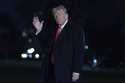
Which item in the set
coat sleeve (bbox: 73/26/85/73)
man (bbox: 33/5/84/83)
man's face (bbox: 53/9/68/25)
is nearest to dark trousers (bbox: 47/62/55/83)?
man (bbox: 33/5/84/83)

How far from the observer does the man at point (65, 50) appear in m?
5.96

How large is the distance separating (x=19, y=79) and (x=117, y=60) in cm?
311

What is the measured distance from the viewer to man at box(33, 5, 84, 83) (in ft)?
19.6

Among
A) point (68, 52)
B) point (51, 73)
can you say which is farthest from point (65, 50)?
point (51, 73)

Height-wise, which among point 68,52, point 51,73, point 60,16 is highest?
point 60,16

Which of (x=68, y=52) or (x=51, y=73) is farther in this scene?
(x=51, y=73)

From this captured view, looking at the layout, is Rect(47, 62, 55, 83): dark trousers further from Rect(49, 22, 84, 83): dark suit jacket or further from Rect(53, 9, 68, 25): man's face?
Rect(53, 9, 68, 25): man's face

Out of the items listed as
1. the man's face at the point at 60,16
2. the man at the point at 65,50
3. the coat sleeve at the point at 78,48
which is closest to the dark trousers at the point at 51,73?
the man at the point at 65,50

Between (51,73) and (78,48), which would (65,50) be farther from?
(51,73)

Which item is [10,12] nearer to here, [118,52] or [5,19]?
[5,19]

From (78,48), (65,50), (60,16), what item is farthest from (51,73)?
(60,16)

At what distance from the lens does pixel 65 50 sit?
604 centimetres

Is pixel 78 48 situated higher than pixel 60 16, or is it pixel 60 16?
pixel 60 16

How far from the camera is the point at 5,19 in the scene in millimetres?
14594
